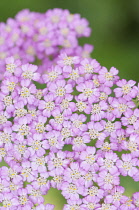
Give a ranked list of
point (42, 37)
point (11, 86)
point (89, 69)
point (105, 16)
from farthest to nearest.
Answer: point (105, 16) < point (42, 37) < point (89, 69) < point (11, 86)

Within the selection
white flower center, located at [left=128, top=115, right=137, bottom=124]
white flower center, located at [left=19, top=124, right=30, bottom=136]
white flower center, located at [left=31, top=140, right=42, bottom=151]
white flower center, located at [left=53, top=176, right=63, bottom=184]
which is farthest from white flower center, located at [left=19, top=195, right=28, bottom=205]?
white flower center, located at [left=128, top=115, right=137, bottom=124]

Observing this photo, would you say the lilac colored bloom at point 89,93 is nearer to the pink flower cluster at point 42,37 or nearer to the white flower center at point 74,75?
the white flower center at point 74,75

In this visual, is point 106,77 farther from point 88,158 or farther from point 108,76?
point 88,158

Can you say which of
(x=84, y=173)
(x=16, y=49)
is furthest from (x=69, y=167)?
(x=16, y=49)

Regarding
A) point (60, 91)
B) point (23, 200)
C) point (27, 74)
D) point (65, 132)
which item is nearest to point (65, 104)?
point (60, 91)

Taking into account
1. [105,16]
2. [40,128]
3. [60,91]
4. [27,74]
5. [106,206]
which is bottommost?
[106,206]

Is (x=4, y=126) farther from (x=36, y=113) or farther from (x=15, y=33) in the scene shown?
(x=15, y=33)

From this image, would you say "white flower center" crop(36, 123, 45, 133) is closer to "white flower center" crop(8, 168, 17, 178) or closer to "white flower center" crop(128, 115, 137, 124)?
"white flower center" crop(8, 168, 17, 178)

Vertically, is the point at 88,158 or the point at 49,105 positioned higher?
the point at 49,105

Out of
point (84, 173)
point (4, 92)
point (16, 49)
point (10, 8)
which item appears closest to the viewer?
point (84, 173)

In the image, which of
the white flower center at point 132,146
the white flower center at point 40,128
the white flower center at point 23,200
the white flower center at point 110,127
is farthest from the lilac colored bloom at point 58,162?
the white flower center at point 132,146

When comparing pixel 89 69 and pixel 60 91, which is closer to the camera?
pixel 60 91
